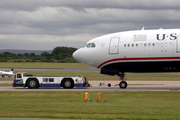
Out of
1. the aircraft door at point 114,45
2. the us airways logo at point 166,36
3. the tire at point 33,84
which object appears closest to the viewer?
the us airways logo at point 166,36

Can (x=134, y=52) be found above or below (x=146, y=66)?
above

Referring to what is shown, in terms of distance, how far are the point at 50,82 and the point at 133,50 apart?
9156mm

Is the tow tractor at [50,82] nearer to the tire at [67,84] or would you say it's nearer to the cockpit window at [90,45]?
the tire at [67,84]

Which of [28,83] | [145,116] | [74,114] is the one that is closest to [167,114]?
[145,116]

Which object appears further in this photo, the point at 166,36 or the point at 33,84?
the point at 33,84

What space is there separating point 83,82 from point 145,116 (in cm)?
1743

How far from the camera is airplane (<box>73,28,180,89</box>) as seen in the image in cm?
2848

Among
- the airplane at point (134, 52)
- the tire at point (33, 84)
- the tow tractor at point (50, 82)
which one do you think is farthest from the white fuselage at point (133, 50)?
the tire at point (33, 84)

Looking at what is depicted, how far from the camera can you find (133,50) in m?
29.4

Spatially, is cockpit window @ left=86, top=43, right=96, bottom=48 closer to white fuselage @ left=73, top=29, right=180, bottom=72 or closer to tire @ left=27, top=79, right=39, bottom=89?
white fuselage @ left=73, top=29, right=180, bottom=72

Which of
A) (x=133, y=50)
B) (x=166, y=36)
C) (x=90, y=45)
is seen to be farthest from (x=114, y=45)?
(x=166, y=36)

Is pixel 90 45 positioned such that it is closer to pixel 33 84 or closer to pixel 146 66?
pixel 146 66

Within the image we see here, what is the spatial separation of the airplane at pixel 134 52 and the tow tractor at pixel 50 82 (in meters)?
2.26

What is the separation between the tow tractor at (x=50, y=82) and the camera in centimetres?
3141
